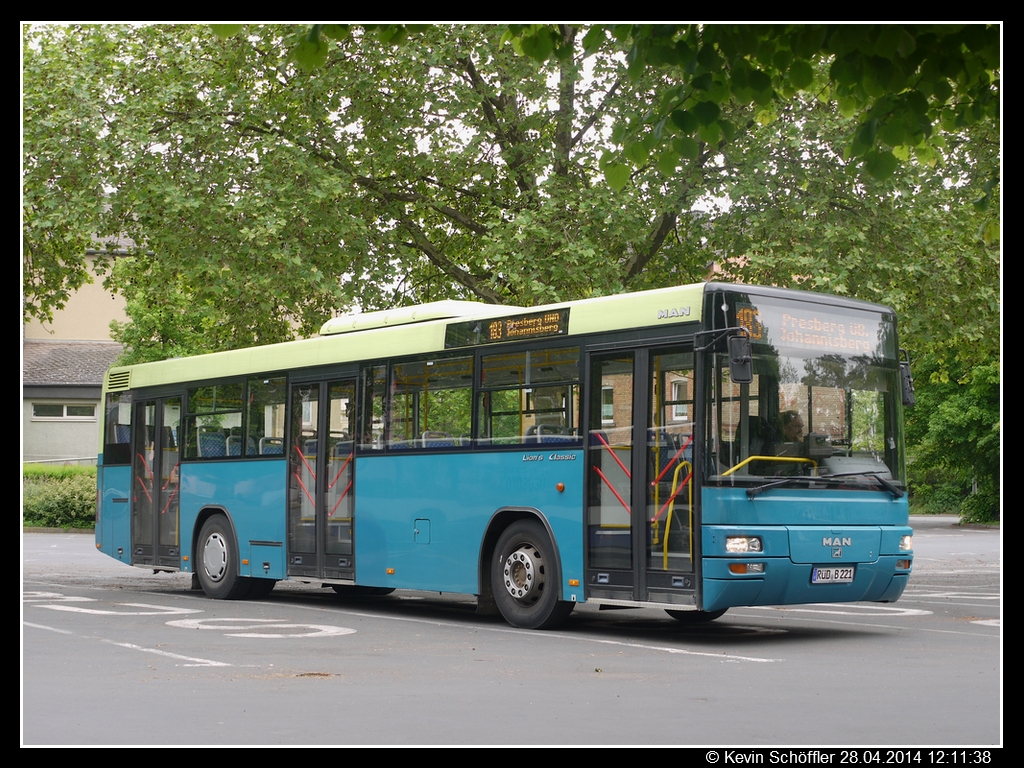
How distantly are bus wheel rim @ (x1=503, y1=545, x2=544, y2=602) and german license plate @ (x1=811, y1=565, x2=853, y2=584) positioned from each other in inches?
103

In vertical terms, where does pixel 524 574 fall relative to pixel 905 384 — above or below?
below

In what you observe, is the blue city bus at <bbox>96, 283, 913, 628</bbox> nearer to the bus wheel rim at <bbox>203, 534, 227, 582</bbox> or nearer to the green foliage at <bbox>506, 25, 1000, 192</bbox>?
the bus wheel rim at <bbox>203, 534, 227, 582</bbox>

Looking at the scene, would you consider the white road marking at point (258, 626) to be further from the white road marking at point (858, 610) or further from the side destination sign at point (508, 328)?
the white road marking at point (858, 610)

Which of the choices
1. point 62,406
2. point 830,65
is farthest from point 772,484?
point 62,406

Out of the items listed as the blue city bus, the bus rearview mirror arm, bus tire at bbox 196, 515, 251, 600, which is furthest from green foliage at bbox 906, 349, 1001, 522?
the bus rearview mirror arm

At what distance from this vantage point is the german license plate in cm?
1265

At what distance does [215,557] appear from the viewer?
60.4ft

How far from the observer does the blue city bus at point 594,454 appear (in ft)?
40.6

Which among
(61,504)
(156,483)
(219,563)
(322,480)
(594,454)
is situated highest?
(594,454)

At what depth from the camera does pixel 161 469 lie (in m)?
19.4

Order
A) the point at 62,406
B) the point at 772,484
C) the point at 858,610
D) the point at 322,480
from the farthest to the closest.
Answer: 1. the point at 62,406
2. the point at 858,610
3. the point at 322,480
4. the point at 772,484

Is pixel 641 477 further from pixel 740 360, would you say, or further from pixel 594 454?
pixel 740 360

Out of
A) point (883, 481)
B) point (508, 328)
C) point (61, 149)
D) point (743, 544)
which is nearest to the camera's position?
point (743, 544)

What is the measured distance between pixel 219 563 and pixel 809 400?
8.64 meters
